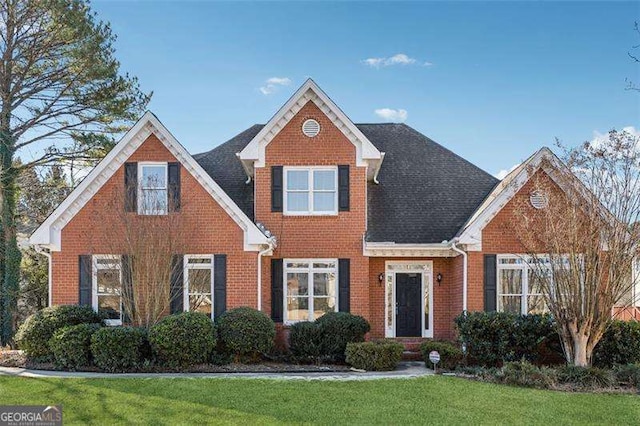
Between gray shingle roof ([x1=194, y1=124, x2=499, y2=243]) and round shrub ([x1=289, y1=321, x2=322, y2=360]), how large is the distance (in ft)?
12.1

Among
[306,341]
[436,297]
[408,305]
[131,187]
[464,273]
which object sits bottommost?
[306,341]

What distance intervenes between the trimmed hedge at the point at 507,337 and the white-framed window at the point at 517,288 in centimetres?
175

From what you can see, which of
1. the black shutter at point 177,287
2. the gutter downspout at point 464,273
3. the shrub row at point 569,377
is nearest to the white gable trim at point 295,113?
the gutter downspout at point 464,273

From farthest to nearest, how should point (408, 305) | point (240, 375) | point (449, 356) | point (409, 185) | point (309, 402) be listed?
point (409, 185), point (408, 305), point (449, 356), point (240, 375), point (309, 402)

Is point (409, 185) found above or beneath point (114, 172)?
beneath

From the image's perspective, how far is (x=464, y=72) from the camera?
18.6 m

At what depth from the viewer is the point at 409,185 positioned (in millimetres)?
20562

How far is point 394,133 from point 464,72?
4791mm

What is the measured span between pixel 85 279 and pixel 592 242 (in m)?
14.1

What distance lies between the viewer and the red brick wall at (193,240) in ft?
55.8

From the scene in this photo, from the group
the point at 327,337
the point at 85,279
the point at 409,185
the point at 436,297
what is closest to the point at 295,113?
the point at 409,185

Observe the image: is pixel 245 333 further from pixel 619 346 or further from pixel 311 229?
pixel 619 346

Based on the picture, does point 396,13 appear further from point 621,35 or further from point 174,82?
point 174,82

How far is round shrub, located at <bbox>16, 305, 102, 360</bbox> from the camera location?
49.5 ft
